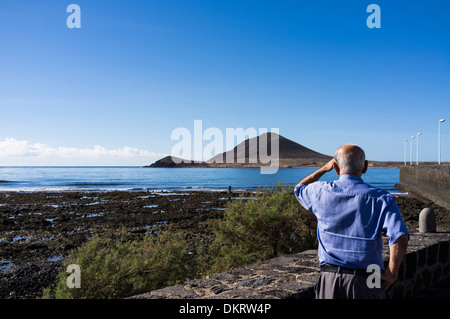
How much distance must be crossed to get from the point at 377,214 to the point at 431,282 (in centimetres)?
403

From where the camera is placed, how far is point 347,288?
2.53 meters

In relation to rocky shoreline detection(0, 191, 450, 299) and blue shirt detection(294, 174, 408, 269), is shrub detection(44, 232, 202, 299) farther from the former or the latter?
blue shirt detection(294, 174, 408, 269)

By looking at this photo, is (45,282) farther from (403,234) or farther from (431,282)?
(403,234)

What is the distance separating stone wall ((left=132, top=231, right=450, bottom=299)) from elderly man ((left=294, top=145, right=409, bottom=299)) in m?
0.91

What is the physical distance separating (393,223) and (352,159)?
475 millimetres

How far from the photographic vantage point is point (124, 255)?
5.85 m

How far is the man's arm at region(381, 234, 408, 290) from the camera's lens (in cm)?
235

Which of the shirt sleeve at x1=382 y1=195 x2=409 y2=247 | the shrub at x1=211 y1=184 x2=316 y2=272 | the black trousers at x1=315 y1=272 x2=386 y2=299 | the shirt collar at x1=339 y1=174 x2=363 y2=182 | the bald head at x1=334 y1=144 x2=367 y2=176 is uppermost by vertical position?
the bald head at x1=334 y1=144 x2=367 y2=176

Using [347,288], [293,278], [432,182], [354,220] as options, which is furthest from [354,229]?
[432,182]

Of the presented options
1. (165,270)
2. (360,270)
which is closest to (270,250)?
(165,270)

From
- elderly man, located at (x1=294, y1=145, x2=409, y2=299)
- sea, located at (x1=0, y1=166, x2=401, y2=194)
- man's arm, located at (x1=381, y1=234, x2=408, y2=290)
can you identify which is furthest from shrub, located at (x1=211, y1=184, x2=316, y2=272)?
sea, located at (x1=0, y1=166, x2=401, y2=194)

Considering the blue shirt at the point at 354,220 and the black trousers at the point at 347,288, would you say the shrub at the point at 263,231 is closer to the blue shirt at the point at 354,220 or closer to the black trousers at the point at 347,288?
the black trousers at the point at 347,288

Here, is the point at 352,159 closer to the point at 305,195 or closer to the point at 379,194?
the point at 379,194
